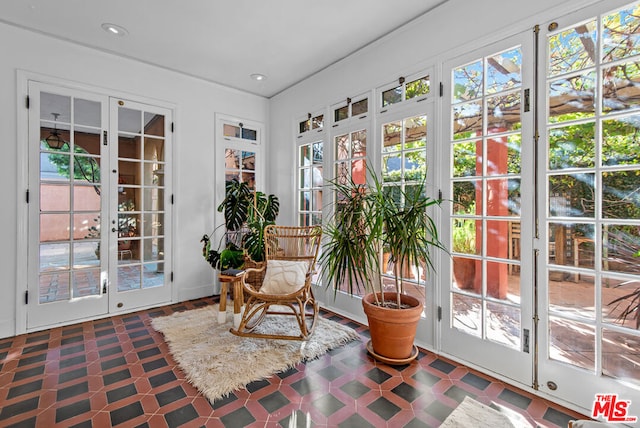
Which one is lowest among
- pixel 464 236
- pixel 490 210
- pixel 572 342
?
pixel 572 342

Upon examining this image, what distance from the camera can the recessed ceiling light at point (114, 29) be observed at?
9.12 feet

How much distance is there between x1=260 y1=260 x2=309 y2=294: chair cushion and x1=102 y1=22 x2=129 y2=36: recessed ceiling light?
2597 mm

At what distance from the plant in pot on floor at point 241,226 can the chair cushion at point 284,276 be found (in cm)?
58

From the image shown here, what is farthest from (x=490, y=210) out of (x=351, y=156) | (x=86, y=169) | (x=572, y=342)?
(x=86, y=169)

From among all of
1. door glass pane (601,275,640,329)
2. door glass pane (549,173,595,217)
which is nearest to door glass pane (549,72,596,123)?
door glass pane (549,173,595,217)

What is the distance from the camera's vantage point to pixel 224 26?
2.81 m

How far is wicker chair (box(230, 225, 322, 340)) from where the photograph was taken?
Answer: 2.60m

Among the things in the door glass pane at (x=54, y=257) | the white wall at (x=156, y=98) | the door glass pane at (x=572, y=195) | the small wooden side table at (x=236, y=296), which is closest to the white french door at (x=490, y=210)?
the door glass pane at (x=572, y=195)

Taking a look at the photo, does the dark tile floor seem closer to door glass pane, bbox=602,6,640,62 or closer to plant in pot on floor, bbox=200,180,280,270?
plant in pot on floor, bbox=200,180,280,270

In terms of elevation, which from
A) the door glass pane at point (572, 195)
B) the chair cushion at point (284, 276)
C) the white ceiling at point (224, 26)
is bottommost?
the chair cushion at point (284, 276)

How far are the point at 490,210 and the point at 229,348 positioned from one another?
7.65 ft

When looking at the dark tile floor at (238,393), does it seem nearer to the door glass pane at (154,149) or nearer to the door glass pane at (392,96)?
the door glass pane at (154,149)

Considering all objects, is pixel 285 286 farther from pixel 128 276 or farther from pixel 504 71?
pixel 504 71

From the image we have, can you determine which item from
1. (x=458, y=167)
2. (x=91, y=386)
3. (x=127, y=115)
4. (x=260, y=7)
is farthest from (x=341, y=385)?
(x=127, y=115)
